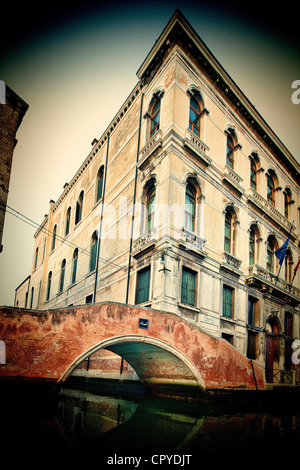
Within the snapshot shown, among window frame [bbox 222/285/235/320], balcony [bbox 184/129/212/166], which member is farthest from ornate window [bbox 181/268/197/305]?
balcony [bbox 184/129/212/166]

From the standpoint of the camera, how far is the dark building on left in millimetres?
12836

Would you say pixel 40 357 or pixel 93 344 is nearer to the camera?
pixel 40 357

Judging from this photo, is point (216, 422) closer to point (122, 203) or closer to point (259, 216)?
point (122, 203)

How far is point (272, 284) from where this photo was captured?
53.8ft

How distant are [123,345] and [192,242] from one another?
15.9ft

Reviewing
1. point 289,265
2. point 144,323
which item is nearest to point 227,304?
point 144,323

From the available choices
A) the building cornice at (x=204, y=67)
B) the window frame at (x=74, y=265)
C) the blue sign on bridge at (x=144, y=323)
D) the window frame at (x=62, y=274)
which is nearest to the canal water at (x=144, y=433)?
the blue sign on bridge at (x=144, y=323)

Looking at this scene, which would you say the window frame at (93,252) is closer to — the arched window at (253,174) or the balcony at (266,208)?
the balcony at (266,208)

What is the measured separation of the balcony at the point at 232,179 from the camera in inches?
591

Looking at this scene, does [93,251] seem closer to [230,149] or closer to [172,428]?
[230,149]

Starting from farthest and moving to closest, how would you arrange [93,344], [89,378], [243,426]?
[89,378] < [93,344] < [243,426]
